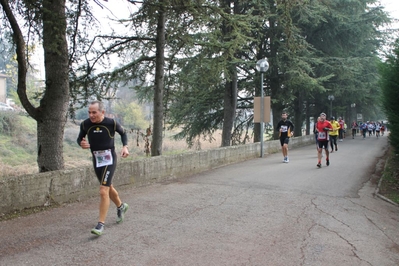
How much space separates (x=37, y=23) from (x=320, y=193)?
721 cm

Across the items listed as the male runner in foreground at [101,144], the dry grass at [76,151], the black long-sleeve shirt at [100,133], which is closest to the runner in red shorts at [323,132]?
the dry grass at [76,151]

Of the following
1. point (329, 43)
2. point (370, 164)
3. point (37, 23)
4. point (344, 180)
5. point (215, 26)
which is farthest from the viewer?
point (329, 43)

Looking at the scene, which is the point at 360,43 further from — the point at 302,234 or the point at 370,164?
the point at 302,234

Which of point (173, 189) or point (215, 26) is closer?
point (173, 189)

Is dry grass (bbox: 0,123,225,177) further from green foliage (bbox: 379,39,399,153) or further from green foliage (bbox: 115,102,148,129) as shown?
green foliage (bbox: 115,102,148,129)

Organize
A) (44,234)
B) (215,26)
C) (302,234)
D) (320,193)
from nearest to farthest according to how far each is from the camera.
Answer: (44,234) → (302,234) → (320,193) → (215,26)

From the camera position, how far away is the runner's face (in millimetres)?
4809

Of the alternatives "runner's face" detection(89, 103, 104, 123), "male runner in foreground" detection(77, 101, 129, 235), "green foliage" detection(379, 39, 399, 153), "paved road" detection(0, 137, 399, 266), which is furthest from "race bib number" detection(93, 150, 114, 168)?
"green foliage" detection(379, 39, 399, 153)

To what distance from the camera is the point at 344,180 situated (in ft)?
32.6

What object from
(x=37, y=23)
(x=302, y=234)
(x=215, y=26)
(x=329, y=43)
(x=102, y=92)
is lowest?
(x=302, y=234)

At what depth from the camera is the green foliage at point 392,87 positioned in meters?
10.3

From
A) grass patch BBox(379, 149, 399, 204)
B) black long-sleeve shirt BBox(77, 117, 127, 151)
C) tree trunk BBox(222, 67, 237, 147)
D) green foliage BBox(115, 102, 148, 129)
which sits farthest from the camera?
green foliage BBox(115, 102, 148, 129)

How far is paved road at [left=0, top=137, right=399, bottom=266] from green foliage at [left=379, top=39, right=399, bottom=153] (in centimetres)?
332

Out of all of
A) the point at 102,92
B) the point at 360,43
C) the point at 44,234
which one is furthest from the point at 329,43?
the point at 44,234
